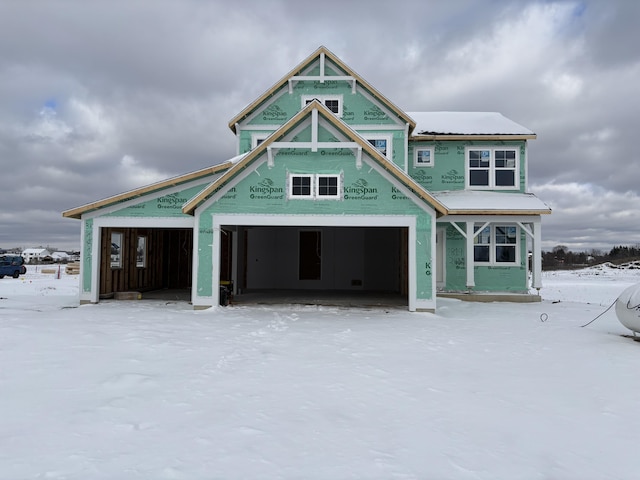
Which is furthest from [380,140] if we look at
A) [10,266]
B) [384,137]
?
[10,266]

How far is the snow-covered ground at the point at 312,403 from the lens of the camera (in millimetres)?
3695

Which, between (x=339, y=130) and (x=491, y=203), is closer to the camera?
(x=339, y=130)

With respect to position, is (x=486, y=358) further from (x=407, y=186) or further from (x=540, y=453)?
(x=407, y=186)

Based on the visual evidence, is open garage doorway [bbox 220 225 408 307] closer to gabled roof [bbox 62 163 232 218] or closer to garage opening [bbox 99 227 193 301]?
garage opening [bbox 99 227 193 301]

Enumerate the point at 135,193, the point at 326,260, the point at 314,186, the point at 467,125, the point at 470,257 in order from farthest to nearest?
the point at 326,260, the point at 467,125, the point at 470,257, the point at 135,193, the point at 314,186

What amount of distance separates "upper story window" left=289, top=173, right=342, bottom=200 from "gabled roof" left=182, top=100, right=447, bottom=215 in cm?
117

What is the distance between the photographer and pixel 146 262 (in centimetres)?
1761

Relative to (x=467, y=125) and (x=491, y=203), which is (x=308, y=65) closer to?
(x=467, y=125)

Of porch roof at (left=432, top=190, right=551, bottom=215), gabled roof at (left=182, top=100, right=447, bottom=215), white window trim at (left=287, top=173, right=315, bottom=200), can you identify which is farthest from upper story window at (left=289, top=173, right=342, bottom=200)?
porch roof at (left=432, top=190, right=551, bottom=215)

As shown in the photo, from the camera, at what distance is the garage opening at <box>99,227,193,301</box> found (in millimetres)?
14719

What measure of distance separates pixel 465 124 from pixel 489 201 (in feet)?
12.9

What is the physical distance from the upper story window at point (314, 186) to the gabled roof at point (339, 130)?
1173 millimetres

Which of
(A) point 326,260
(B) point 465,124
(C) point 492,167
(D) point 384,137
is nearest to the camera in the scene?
(D) point 384,137

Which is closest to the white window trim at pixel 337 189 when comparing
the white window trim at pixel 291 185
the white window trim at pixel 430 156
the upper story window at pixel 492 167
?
the white window trim at pixel 291 185
